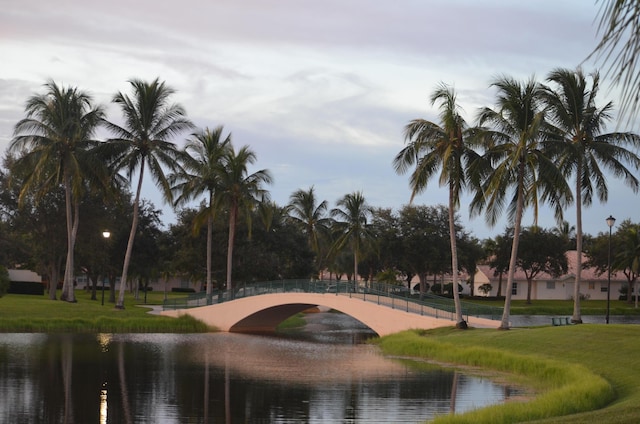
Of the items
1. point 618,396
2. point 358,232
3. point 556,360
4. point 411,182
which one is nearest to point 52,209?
point 358,232

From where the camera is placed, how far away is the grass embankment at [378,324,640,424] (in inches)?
717

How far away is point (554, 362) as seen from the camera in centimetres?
2755

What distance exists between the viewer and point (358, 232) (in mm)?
67875

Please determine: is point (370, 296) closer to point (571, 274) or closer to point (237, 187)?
point (237, 187)

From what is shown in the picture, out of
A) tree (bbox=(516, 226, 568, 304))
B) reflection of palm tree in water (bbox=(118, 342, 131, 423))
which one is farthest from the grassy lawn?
tree (bbox=(516, 226, 568, 304))

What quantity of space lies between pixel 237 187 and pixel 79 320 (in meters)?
14.3

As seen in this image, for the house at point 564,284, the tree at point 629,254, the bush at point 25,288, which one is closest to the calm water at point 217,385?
the bush at point 25,288

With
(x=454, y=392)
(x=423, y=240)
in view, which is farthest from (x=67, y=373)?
(x=423, y=240)

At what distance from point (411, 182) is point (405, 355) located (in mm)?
7962

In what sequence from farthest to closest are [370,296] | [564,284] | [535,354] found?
[564,284], [370,296], [535,354]

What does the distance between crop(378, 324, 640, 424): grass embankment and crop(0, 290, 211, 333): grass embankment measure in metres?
16.9

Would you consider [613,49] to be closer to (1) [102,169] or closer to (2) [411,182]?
(2) [411,182]

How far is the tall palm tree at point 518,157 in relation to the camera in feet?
116

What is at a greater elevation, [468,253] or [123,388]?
[468,253]
